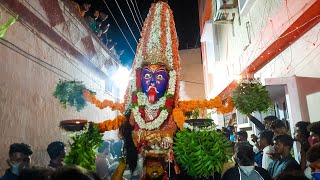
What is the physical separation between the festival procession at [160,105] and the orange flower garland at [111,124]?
0.6 inches

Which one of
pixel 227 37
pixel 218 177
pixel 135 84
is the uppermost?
pixel 227 37

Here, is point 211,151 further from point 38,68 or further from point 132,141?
point 38,68

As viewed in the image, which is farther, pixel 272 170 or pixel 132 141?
pixel 132 141

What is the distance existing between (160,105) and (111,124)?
0.80 m

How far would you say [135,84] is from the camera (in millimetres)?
4816

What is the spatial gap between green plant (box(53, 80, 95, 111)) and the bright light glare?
9387 mm

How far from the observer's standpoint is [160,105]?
4.69 meters

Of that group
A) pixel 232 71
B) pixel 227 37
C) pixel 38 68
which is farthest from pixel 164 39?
pixel 227 37

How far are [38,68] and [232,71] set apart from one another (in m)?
6.09

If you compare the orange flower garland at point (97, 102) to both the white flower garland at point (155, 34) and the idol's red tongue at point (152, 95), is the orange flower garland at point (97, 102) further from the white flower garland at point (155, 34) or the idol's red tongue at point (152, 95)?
the white flower garland at point (155, 34)

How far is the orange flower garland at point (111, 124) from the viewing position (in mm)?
4719

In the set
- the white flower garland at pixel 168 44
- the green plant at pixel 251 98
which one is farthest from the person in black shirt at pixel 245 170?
the white flower garland at pixel 168 44

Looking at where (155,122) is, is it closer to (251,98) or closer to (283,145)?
(251,98)

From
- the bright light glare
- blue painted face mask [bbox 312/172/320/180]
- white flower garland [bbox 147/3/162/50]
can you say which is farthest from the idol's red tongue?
the bright light glare
